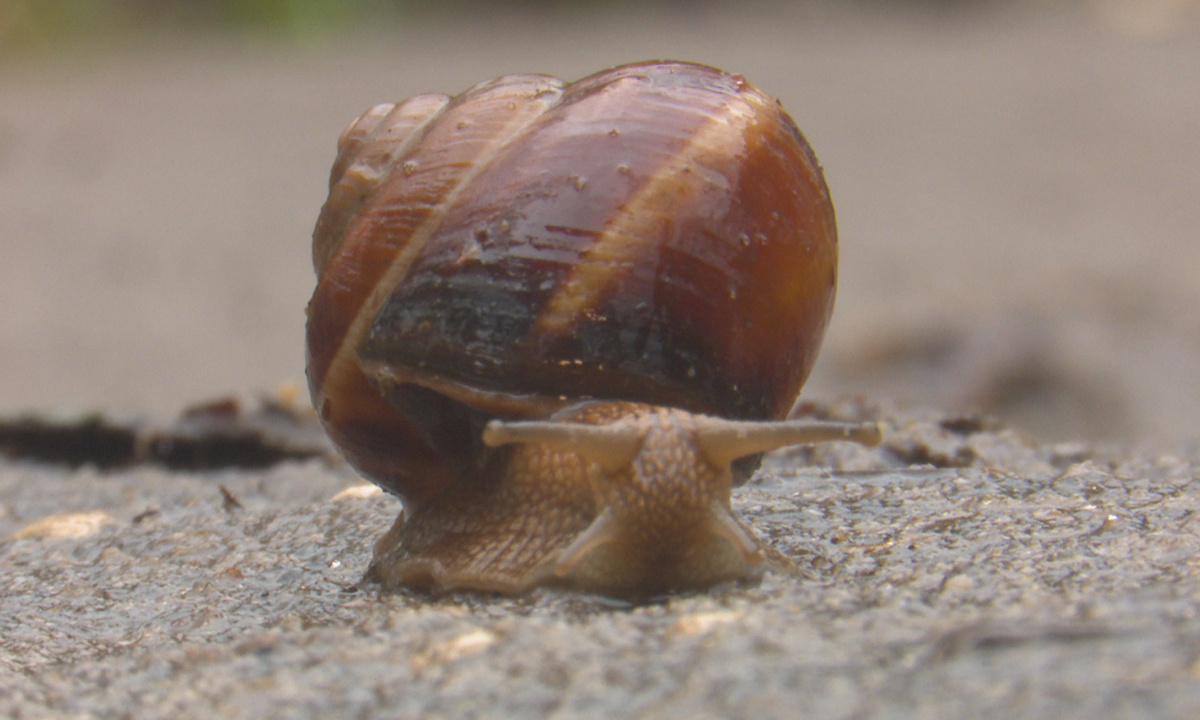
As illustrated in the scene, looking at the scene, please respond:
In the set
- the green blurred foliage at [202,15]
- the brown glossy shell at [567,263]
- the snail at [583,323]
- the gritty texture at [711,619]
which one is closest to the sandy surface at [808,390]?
the gritty texture at [711,619]

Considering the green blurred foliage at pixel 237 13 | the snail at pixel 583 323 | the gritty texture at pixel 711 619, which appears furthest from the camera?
the green blurred foliage at pixel 237 13

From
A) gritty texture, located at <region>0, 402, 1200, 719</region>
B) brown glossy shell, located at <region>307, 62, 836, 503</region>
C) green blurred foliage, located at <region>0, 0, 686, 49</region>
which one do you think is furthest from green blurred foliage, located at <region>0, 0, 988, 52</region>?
brown glossy shell, located at <region>307, 62, 836, 503</region>

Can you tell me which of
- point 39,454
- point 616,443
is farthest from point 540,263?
point 39,454

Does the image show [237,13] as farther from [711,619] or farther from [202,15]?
[711,619]

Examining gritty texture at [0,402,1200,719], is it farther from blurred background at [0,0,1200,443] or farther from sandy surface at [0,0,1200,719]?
blurred background at [0,0,1200,443]

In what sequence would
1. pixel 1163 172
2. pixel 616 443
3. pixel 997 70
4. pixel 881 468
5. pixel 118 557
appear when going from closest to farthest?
pixel 616 443
pixel 118 557
pixel 881 468
pixel 1163 172
pixel 997 70

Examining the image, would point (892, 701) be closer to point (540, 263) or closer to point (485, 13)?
point (540, 263)

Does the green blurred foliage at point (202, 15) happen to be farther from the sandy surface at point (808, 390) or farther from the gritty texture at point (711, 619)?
the gritty texture at point (711, 619)
